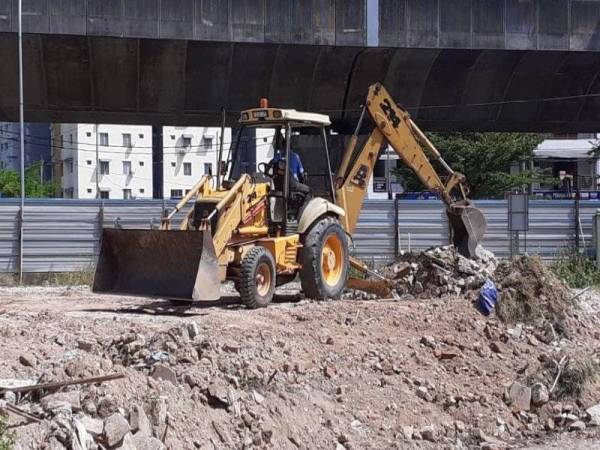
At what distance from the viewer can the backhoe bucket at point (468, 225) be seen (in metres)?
16.6

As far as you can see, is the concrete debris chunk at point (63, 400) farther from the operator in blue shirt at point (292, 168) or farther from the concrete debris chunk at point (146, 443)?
the operator in blue shirt at point (292, 168)

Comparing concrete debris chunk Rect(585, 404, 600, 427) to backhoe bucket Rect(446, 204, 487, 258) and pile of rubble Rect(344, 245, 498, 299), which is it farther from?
backhoe bucket Rect(446, 204, 487, 258)

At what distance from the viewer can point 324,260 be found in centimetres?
1514

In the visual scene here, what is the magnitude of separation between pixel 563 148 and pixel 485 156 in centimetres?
2921

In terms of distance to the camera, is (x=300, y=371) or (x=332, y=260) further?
(x=332, y=260)

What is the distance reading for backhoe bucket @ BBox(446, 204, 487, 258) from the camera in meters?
16.6

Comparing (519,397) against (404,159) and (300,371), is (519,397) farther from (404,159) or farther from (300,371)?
(404,159)

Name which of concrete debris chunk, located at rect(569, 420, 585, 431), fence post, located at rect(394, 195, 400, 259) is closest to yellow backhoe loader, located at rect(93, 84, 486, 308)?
concrete debris chunk, located at rect(569, 420, 585, 431)

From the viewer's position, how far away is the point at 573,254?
23672mm

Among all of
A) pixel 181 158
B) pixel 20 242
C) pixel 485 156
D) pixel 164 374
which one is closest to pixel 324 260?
pixel 164 374

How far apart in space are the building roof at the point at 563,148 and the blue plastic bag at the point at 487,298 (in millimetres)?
56088

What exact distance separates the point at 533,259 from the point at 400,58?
11.0 metres

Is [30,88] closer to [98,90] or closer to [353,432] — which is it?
[98,90]

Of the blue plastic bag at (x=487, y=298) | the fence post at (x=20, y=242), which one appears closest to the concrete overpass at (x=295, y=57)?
the fence post at (x=20, y=242)
